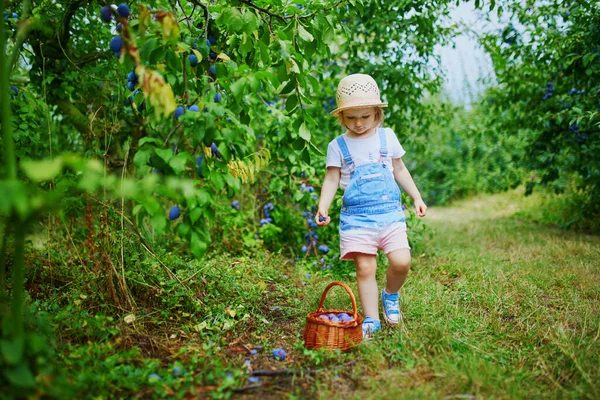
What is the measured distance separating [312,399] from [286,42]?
138cm

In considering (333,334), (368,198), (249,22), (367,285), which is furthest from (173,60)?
(367,285)

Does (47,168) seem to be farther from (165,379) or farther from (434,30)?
(434,30)

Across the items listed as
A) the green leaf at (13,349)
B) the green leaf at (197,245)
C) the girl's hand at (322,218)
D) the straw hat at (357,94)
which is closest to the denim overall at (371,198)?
the girl's hand at (322,218)

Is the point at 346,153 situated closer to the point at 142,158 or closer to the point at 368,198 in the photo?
the point at 368,198

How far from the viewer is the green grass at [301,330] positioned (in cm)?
170

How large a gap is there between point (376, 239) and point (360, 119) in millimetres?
628

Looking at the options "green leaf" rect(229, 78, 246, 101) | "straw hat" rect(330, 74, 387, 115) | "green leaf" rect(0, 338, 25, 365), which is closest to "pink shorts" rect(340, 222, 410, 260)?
"straw hat" rect(330, 74, 387, 115)

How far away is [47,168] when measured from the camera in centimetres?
113

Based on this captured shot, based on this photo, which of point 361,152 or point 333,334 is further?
point 361,152

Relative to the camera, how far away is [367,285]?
235cm

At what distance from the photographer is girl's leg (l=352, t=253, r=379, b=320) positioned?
2.35 metres

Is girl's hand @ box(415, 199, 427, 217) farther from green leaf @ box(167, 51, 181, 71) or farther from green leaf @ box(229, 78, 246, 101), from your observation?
green leaf @ box(167, 51, 181, 71)

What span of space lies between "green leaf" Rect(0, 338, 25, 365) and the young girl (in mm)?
1421

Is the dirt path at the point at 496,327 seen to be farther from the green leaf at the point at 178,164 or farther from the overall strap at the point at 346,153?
the green leaf at the point at 178,164
